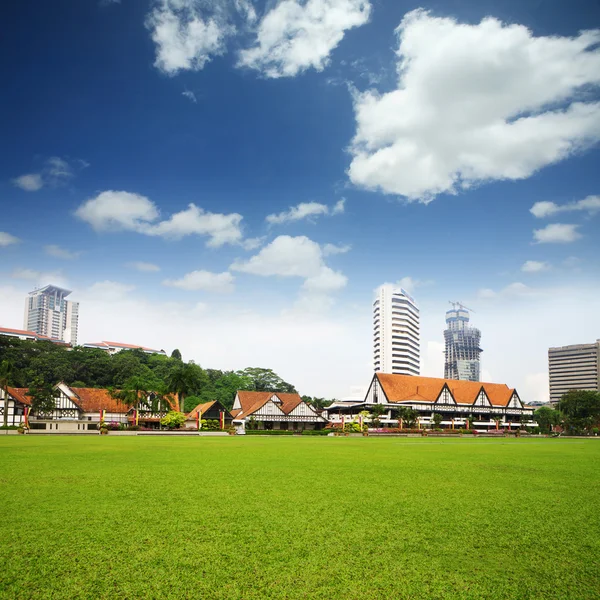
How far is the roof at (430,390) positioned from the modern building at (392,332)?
280 feet

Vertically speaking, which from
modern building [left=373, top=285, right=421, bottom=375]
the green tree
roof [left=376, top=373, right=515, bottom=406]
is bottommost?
the green tree

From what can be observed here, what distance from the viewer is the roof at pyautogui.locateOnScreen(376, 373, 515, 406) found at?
93500 millimetres

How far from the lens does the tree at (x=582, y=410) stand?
7406 cm

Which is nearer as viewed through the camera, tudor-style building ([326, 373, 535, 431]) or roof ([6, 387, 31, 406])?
roof ([6, 387, 31, 406])

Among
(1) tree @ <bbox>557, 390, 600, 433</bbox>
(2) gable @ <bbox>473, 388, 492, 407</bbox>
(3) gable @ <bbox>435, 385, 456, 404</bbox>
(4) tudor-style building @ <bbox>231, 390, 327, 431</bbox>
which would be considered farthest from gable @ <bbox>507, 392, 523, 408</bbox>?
(4) tudor-style building @ <bbox>231, 390, 327, 431</bbox>

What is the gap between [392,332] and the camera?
190m

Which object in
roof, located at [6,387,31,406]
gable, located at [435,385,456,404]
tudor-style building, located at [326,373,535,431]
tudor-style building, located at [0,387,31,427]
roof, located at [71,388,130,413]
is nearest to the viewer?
tudor-style building, located at [0,387,31,427]

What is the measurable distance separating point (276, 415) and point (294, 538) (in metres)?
71.0

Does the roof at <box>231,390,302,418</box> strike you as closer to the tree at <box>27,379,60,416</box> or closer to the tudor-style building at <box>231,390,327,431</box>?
the tudor-style building at <box>231,390,327,431</box>

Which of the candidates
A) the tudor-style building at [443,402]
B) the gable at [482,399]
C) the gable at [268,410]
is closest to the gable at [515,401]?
the tudor-style building at [443,402]

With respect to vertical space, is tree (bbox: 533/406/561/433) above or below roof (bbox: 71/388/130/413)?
below

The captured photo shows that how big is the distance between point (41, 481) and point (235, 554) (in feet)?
26.2

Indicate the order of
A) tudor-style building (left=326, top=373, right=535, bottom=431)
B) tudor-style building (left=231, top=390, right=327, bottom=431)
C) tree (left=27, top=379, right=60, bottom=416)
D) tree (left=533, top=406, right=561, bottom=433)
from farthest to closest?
tudor-style building (left=326, top=373, right=535, bottom=431)
tree (left=533, top=406, right=561, bottom=433)
tudor-style building (left=231, top=390, right=327, bottom=431)
tree (left=27, top=379, right=60, bottom=416)

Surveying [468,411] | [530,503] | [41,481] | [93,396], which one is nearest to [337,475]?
[530,503]
